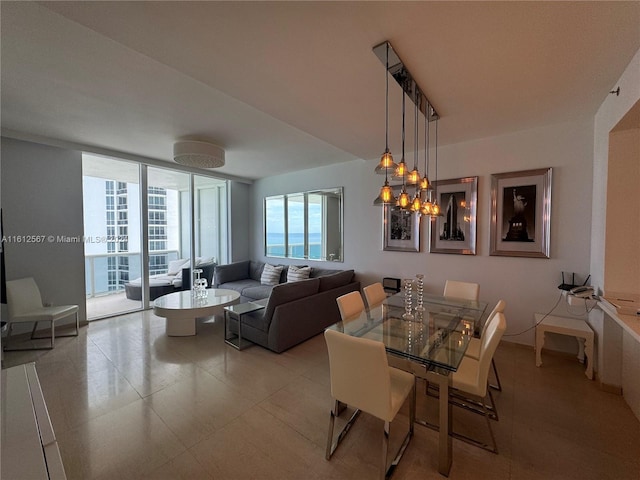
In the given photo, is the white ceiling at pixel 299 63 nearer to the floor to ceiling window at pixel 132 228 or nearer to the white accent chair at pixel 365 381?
the floor to ceiling window at pixel 132 228

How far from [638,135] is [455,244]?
1828 mm

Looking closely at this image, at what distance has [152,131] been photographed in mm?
3195

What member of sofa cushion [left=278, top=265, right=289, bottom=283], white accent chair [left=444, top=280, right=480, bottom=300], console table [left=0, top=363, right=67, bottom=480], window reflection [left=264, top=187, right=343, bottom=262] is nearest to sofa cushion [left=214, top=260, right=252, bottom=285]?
window reflection [left=264, top=187, right=343, bottom=262]

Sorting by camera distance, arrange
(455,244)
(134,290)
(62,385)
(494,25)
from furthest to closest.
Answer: (134,290) → (455,244) → (62,385) → (494,25)

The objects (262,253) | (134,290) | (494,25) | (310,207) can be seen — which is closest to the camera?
(494,25)

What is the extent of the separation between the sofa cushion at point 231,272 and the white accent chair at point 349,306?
3612 mm

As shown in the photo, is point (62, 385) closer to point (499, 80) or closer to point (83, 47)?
point (83, 47)

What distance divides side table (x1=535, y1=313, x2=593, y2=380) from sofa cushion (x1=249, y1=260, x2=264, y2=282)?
4565mm

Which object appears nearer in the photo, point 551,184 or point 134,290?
point 551,184

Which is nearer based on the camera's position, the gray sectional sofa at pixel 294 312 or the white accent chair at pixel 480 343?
the white accent chair at pixel 480 343

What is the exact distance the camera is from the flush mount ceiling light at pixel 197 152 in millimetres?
3344

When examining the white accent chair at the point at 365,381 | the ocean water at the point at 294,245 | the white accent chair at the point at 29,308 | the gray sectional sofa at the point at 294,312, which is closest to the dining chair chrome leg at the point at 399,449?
the white accent chair at the point at 365,381

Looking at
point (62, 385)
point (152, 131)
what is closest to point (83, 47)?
point (152, 131)

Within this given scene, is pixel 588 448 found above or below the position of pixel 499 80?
below
